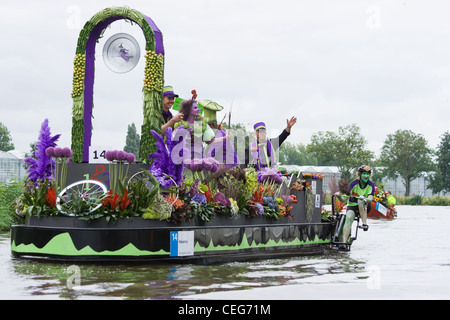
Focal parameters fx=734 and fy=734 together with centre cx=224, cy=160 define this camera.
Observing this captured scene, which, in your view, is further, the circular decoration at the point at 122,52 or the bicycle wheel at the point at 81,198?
the circular decoration at the point at 122,52

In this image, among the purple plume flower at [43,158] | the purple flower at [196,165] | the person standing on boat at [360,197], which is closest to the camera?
the purple flower at [196,165]

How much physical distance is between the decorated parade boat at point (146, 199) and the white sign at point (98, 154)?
2 cm

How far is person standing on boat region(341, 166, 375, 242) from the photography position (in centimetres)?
1560

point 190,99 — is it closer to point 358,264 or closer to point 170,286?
point 358,264

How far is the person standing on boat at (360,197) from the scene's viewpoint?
15602 mm

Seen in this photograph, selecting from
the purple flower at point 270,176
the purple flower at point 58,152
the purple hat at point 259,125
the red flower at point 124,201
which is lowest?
the red flower at point 124,201

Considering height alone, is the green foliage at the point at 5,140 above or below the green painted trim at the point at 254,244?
above

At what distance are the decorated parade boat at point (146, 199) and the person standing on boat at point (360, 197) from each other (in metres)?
0.82

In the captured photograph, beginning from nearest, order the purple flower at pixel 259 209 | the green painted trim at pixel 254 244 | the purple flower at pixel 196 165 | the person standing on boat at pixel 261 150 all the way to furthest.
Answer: the green painted trim at pixel 254 244
the purple flower at pixel 196 165
the purple flower at pixel 259 209
the person standing on boat at pixel 261 150

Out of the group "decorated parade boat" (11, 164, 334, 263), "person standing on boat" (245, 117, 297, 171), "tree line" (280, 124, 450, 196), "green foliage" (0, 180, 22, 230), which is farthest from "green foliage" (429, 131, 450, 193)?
"decorated parade boat" (11, 164, 334, 263)

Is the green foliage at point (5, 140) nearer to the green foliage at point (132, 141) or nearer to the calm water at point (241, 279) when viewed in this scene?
the green foliage at point (132, 141)

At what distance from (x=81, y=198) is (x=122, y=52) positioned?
4.11 meters

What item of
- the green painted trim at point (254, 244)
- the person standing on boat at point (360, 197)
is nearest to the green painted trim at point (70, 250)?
the green painted trim at point (254, 244)

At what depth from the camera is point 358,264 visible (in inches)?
479
